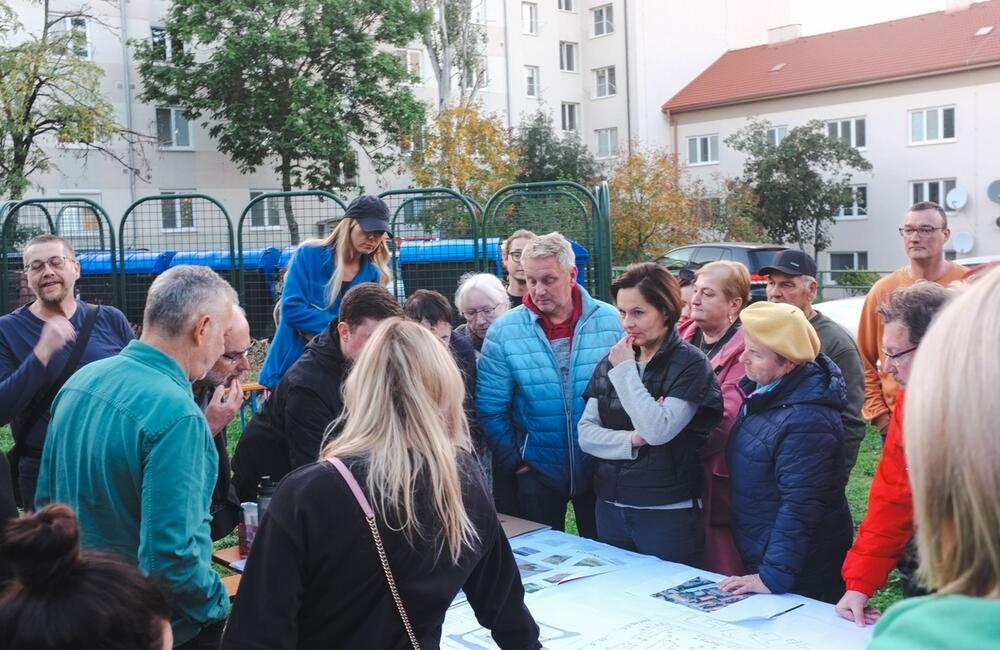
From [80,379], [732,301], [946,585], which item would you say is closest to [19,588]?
[80,379]

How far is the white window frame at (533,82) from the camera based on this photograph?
3866cm

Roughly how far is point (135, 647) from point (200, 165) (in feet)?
99.1

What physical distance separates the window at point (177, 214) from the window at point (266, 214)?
715mm

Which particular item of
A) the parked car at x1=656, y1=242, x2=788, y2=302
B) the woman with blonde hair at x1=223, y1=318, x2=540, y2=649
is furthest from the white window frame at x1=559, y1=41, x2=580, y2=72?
the woman with blonde hair at x1=223, y1=318, x2=540, y2=649

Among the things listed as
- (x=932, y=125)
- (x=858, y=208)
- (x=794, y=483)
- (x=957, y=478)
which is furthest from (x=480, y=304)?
(x=932, y=125)

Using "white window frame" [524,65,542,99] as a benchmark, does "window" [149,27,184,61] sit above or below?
below

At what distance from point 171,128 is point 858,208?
78.3 ft

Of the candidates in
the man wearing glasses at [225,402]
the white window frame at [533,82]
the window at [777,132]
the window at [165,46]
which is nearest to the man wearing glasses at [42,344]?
the man wearing glasses at [225,402]

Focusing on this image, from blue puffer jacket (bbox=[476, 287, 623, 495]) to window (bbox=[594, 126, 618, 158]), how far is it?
120ft

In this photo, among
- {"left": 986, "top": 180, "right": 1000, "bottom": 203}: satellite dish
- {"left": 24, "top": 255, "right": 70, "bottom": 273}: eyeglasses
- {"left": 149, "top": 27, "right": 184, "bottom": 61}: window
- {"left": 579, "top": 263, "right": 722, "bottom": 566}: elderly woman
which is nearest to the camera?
{"left": 579, "top": 263, "right": 722, "bottom": 566}: elderly woman

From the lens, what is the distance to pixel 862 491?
7.32 m

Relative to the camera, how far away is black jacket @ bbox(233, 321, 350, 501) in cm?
353

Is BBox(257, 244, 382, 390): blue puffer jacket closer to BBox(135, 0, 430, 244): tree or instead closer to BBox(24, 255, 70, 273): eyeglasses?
BBox(24, 255, 70, 273): eyeglasses

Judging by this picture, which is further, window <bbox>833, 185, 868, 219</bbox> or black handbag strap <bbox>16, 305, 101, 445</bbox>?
window <bbox>833, 185, 868, 219</bbox>
